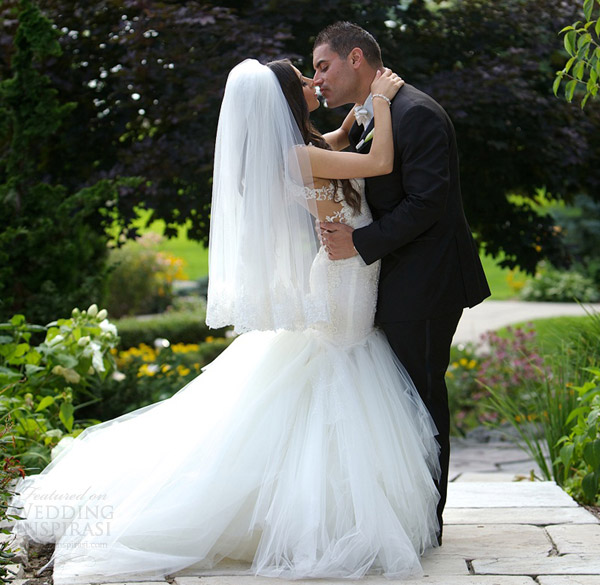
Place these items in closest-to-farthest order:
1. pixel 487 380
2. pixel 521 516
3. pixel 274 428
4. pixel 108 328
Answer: pixel 274 428, pixel 521 516, pixel 108 328, pixel 487 380

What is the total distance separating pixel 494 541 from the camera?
3.10m

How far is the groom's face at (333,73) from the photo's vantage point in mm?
3191

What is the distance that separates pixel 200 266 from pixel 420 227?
1834 centimetres

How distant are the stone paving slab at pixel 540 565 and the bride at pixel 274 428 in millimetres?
233

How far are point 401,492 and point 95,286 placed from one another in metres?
3.27

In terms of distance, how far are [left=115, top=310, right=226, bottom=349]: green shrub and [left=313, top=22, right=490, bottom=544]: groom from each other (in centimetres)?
645

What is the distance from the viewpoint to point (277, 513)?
278cm

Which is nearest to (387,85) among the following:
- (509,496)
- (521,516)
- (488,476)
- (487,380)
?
(521,516)

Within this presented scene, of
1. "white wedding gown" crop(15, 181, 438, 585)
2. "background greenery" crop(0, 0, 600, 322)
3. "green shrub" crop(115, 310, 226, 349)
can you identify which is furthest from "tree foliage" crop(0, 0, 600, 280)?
"green shrub" crop(115, 310, 226, 349)

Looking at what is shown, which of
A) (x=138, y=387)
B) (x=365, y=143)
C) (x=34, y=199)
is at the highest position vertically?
(x=365, y=143)

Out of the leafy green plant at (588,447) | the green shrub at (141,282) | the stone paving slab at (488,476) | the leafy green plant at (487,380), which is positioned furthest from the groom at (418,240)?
the green shrub at (141,282)

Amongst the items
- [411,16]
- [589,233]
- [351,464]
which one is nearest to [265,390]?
[351,464]

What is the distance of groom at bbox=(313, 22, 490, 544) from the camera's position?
2967 mm

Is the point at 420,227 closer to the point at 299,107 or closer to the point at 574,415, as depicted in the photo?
the point at 299,107
